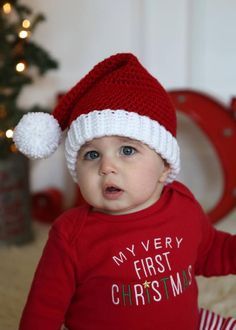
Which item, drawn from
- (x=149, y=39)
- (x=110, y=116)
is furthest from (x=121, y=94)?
(x=149, y=39)

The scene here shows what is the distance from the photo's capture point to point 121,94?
0.80 m

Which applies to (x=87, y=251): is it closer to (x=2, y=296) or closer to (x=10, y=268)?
(x=2, y=296)

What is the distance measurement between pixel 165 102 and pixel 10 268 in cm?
90

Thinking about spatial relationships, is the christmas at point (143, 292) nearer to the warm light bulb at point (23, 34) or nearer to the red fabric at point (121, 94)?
the red fabric at point (121, 94)

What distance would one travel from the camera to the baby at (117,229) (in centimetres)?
78

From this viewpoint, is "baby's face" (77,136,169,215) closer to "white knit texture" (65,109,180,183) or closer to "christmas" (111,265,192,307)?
"white knit texture" (65,109,180,183)

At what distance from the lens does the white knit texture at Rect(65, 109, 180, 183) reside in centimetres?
77

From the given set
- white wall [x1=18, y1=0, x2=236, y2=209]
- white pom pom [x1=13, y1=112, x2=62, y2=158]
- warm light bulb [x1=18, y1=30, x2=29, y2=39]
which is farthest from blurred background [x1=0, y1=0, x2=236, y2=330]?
white pom pom [x1=13, y1=112, x2=62, y2=158]

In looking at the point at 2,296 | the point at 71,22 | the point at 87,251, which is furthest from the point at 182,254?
the point at 71,22

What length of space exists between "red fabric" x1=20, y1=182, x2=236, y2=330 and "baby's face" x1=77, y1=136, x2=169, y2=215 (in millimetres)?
37

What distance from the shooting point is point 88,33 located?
6.29ft

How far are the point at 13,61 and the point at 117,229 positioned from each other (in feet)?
3.54

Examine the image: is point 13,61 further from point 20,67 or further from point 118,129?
point 118,129

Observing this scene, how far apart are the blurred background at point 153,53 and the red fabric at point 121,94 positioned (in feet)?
2.71
